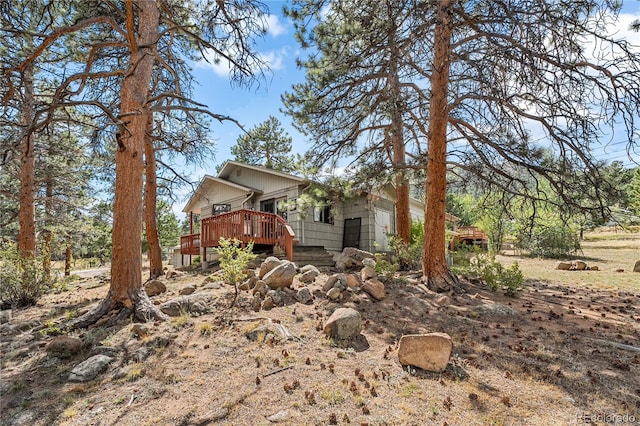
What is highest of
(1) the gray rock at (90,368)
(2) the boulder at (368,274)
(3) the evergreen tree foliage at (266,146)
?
(3) the evergreen tree foliage at (266,146)

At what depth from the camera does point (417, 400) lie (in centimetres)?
272

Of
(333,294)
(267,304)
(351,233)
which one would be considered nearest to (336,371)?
(267,304)

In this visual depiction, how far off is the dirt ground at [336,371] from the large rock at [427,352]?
0.33ft

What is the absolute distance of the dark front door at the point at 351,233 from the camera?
44.0 ft

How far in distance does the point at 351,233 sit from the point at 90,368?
36.1ft

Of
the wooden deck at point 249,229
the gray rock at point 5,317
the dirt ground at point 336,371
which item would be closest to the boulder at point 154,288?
the dirt ground at point 336,371

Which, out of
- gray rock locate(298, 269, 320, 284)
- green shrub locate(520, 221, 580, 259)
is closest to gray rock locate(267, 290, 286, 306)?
gray rock locate(298, 269, 320, 284)

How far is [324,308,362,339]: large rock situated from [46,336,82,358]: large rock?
10.3 feet

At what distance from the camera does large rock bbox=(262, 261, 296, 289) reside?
19.5ft

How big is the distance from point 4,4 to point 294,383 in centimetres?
645

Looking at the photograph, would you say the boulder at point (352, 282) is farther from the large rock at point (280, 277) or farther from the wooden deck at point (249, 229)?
the wooden deck at point (249, 229)

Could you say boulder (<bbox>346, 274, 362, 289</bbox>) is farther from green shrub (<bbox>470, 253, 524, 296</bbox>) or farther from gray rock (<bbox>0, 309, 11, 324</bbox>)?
gray rock (<bbox>0, 309, 11, 324</bbox>)

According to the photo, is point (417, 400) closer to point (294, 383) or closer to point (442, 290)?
point (294, 383)

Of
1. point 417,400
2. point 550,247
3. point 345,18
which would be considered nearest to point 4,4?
point 345,18
